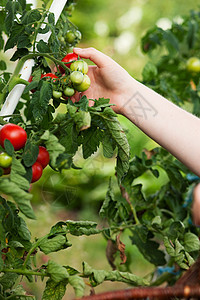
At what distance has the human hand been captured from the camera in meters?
0.83

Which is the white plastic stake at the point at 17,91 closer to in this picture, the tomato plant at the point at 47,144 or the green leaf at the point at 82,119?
the tomato plant at the point at 47,144

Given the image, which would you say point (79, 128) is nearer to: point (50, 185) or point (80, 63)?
point (80, 63)

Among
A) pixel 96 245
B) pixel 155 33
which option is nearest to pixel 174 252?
pixel 155 33

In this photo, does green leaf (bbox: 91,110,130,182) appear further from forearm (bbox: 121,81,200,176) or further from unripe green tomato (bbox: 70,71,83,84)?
forearm (bbox: 121,81,200,176)

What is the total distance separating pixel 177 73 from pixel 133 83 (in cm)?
85

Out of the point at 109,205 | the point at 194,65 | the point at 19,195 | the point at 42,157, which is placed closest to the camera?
the point at 19,195

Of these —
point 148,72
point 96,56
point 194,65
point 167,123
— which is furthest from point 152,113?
point 194,65

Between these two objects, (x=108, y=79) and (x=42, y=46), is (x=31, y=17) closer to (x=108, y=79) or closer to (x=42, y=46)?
(x=42, y=46)

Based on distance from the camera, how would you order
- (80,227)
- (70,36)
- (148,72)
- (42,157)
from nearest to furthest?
(42,157), (80,227), (70,36), (148,72)

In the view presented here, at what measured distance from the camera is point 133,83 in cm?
85

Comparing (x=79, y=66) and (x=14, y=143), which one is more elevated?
(x=79, y=66)

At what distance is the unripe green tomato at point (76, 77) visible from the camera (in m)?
0.66

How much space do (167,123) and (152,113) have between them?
0.13 ft

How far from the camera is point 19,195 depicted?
54 cm
